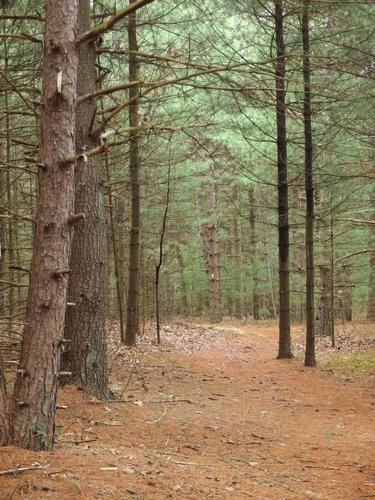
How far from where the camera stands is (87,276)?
6762mm

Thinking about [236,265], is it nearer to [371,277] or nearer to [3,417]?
[371,277]

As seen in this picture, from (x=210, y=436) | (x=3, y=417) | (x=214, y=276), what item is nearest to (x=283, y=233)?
(x=210, y=436)

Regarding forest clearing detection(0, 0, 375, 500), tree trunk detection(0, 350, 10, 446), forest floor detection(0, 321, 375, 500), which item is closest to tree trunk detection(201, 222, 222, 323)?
forest clearing detection(0, 0, 375, 500)

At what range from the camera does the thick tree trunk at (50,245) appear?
4.06 meters

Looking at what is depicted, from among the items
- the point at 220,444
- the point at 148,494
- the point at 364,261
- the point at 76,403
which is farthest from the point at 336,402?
the point at 364,261

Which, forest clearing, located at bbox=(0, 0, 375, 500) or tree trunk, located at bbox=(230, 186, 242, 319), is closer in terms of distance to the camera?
forest clearing, located at bbox=(0, 0, 375, 500)

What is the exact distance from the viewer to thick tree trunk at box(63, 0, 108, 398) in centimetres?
663

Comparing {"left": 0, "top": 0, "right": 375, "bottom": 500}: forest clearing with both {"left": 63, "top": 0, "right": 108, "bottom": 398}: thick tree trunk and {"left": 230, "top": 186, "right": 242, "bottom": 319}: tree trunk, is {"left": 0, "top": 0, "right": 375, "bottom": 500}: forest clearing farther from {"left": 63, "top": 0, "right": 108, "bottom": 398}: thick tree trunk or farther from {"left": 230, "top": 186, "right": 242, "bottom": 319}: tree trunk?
{"left": 230, "top": 186, "right": 242, "bottom": 319}: tree trunk

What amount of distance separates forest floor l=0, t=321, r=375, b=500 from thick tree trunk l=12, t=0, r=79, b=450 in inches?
13.1

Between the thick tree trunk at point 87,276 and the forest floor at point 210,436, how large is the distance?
362 mm

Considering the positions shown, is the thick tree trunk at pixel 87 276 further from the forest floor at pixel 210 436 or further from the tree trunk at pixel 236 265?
the tree trunk at pixel 236 265

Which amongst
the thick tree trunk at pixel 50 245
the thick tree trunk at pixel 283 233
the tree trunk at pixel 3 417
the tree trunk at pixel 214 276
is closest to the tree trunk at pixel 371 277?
the tree trunk at pixel 214 276

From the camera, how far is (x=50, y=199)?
165 inches

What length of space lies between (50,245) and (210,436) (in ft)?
10.5
